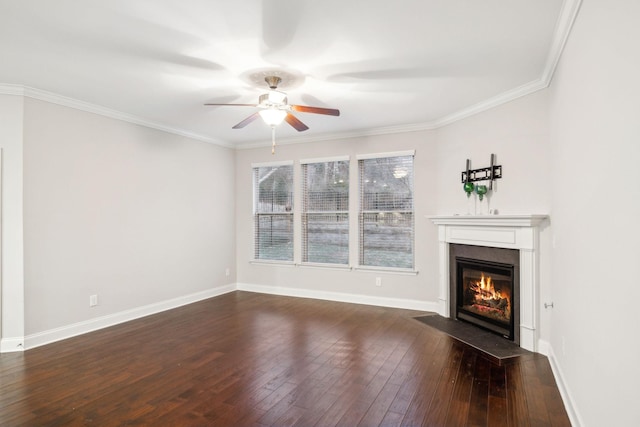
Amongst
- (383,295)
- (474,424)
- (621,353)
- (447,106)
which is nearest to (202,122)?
(447,106)

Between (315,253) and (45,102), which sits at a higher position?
(45,102)

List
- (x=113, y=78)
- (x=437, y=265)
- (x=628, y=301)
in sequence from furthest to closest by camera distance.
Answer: (x=437, y=265) → (x=113, y=78) → (x=628, y=301)

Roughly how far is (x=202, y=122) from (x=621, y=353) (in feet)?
16.2

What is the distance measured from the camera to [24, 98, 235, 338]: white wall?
3791 millimetres

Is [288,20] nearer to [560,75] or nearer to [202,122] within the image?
[560,75]

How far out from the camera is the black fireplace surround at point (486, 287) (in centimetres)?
386

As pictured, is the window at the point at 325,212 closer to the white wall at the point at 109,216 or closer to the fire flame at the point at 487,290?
the white wall at the point at 109,216

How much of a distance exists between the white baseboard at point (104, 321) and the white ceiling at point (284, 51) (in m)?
2.54

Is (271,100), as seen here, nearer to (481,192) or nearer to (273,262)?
(481,192)

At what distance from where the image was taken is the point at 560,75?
2.84m

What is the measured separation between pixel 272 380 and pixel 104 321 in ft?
8.80

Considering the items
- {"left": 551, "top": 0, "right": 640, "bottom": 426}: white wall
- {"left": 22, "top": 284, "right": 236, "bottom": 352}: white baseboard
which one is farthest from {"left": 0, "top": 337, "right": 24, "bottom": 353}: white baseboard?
{"left": 551, "top": 0, "right": 640, "bottom": 426}: white wall

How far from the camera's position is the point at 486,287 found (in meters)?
4.27

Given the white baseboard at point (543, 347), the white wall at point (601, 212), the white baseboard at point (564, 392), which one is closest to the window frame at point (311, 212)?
the white baseboard at point (543, 347)
